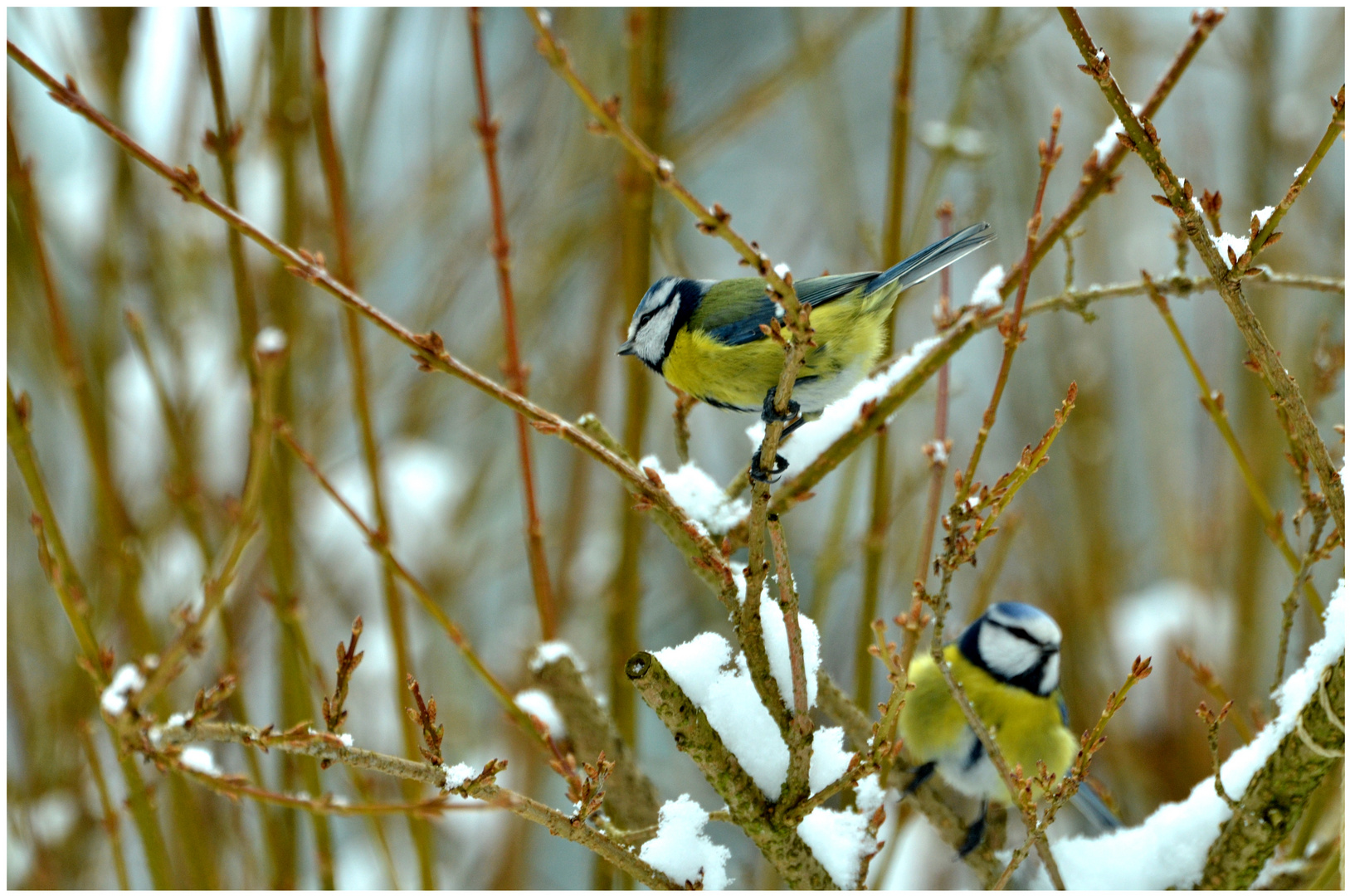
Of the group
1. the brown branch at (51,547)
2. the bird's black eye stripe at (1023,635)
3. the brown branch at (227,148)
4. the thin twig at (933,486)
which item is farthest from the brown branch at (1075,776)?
the brown branch at (227,148)

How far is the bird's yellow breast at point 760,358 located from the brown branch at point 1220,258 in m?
0.34

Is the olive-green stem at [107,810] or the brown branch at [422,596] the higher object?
→ the brown branch at [422,596]

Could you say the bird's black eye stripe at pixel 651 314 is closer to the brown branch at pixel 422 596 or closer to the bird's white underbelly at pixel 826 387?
the bird's white underbelly at pixel 826 387

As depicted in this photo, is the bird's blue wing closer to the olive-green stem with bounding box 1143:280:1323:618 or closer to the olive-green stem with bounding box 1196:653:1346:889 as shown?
the olive-green stem with bounding box 1143:280:1323:618

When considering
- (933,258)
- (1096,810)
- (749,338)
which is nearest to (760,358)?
(749,338)

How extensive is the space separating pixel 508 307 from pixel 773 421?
46 cm

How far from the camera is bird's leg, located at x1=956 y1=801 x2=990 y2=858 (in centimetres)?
122

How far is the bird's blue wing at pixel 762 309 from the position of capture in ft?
3.44

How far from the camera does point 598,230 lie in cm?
241

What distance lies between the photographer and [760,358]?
110 centimetres

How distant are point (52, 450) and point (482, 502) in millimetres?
1065

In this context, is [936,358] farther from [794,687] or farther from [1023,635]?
[1023,635]

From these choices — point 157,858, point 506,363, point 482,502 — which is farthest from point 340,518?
point 506,363

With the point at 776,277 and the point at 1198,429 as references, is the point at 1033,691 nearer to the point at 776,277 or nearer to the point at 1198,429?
the point at 776,277
